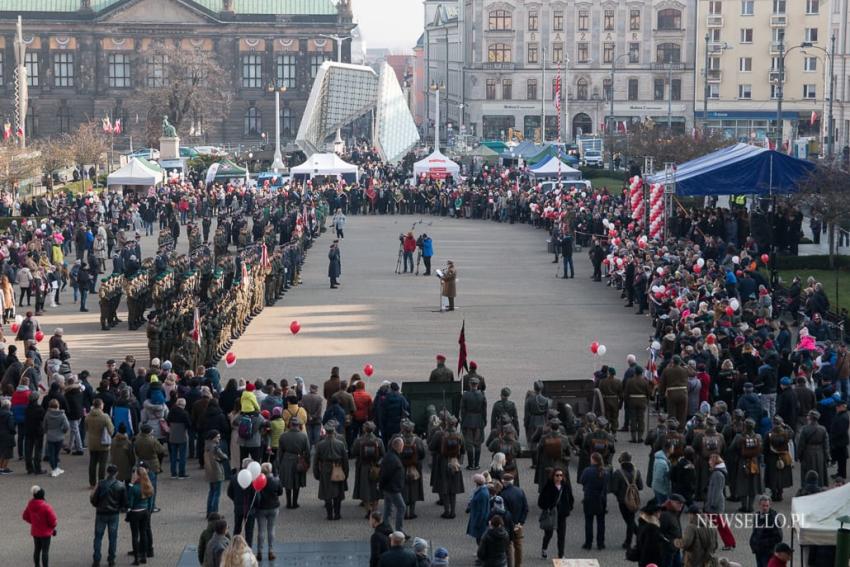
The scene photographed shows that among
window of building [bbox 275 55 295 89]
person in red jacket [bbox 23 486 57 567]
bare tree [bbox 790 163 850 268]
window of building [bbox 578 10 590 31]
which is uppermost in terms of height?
window of building [bbox 578 10 590 31]

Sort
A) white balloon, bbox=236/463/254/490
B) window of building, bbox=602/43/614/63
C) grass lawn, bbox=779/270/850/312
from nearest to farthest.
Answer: white balloon, bbox=236/463/254/490 < grass lawn, bbox=779/270/850/312 < window of building, bbox=602/43/614/63

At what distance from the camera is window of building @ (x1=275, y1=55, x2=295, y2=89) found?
4754 inches

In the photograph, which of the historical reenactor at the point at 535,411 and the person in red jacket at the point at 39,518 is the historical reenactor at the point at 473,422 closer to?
the historical reenactor at the point at 535,411

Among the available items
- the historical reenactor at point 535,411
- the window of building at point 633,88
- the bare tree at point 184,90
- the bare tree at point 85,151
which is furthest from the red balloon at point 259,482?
the window of building at point 633,88

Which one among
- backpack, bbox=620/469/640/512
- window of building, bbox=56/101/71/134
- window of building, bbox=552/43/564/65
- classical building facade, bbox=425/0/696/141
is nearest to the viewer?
backpack, bbox=620/469/640/512

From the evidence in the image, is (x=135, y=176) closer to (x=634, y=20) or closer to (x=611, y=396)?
(x=611, y=396)

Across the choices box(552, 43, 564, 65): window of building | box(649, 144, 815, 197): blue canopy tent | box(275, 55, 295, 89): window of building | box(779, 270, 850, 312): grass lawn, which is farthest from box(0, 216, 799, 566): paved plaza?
box(552, 43, 564, 65): window of building

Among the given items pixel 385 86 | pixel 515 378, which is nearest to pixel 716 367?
pixel 515 378

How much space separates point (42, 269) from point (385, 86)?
44.8m

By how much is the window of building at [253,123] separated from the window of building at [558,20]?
23.4 m

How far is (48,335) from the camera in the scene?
34.7 m

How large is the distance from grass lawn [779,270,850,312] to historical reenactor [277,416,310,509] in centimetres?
1884

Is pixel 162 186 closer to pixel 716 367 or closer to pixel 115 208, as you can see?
pixel 115 208

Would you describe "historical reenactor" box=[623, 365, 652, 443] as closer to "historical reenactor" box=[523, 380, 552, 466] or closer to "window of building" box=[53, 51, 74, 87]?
"historical reenactor" box=[523, 380, 552, 466]
